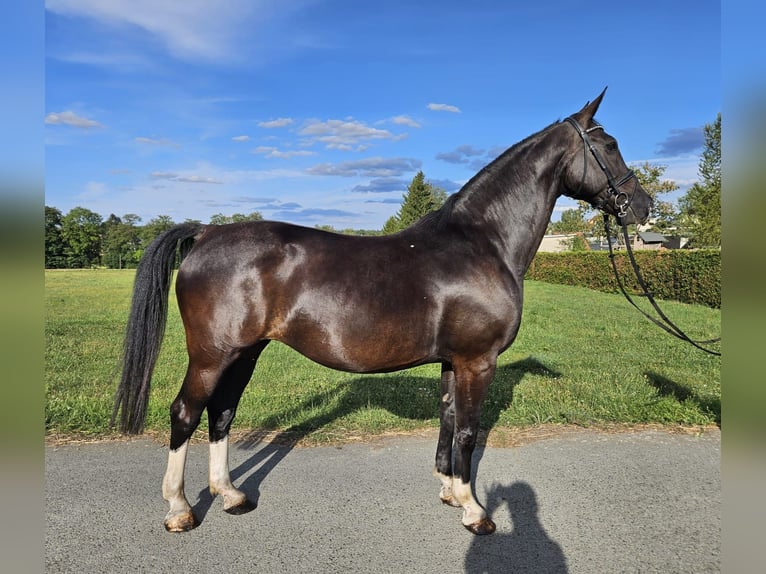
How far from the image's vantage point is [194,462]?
442cm

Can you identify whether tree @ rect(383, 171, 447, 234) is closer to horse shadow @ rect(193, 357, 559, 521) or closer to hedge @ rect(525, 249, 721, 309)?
hedge @ rect(525, 249, 721, 309)

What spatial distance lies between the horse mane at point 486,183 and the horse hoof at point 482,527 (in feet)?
7.20

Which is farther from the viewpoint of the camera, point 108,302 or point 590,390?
point 108,302

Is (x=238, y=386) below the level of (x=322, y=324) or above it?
below

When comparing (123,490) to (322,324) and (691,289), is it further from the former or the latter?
(691,289)

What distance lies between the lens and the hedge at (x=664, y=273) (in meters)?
17.5

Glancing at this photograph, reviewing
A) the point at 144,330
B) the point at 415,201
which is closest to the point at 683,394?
the point at 144,330

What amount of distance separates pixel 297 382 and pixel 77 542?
426cm

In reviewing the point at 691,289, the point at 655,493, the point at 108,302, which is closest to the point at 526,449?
the point at 655,493

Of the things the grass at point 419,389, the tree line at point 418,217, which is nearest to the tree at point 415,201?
the tree line at point 418,217
